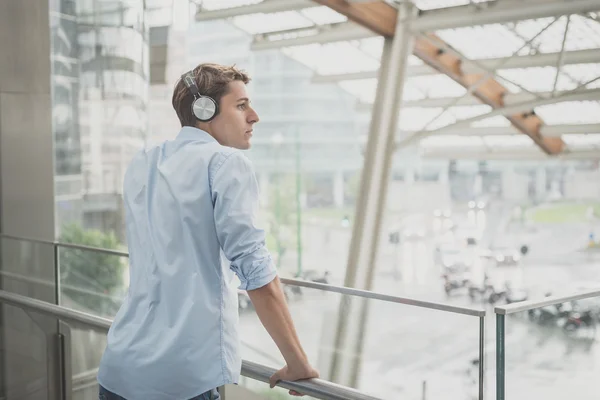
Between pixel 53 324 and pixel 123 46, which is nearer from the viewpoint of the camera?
pixel 53 324

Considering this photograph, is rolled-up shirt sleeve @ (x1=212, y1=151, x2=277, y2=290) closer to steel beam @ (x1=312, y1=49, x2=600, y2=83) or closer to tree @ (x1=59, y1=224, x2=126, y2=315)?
tree @ (x1=59, y1=224, x2=126, y2=315)

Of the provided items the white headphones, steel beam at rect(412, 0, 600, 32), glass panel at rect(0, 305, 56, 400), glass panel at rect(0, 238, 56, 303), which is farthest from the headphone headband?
steel beam at rect(412, 0, 600, 32)

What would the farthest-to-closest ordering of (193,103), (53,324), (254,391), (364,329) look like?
(364,329), (53,324), (254,391), (193,103)

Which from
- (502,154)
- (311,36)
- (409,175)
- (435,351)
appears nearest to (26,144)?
(435,351)

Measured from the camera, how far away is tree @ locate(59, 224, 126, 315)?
5863 mm

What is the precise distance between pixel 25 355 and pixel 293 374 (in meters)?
2.33

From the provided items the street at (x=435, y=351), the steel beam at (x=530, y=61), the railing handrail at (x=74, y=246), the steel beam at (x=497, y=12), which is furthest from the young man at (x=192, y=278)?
the steel beam at (x=530, y=61)

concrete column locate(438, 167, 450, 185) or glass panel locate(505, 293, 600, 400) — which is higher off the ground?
concrete column locate(438, 167, 450, 185)

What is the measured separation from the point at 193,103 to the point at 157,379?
59 cm

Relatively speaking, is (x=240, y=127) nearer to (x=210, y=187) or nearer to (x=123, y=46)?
(x=210, y=187)

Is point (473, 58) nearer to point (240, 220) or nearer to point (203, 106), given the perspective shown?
point (203, 106)

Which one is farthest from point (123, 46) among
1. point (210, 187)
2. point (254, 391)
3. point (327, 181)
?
point (327, 181)

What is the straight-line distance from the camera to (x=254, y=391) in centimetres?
242

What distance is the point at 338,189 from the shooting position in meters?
23.2
